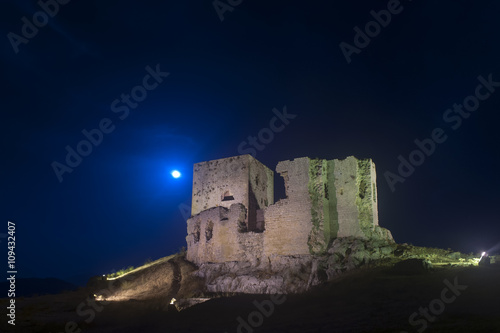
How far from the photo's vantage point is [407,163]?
1481 inches

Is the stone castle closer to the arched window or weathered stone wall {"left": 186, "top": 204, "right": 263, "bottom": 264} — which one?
weathered stone wall {"left": 186, "top": 204, "right": 263, "bottom": 264}

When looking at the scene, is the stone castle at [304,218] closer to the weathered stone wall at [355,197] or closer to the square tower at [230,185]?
the weathered stone wall at [355,197]

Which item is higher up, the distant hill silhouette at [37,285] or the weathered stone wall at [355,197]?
the weathered stone wall at [355,197]

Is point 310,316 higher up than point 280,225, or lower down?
lower down

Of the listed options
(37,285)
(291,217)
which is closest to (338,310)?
(291,217)

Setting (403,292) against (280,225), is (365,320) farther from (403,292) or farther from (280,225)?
(280,225)

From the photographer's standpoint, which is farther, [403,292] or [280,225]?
[280,225]

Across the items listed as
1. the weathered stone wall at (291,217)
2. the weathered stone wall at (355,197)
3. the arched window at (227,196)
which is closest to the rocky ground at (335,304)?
the weathered stone wall at (355,197)

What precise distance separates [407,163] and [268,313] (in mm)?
28319

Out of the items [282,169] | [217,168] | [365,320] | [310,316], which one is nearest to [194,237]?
[217,168]

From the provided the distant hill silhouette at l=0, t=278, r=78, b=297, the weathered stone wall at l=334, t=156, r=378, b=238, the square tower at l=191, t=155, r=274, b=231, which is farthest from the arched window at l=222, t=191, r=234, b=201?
the distant hill silhouette at l=0, t=278, r=78, b=297

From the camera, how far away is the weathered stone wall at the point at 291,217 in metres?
22.5

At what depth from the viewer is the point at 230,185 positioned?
3075 cm

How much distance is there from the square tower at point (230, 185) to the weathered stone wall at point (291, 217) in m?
5.60
